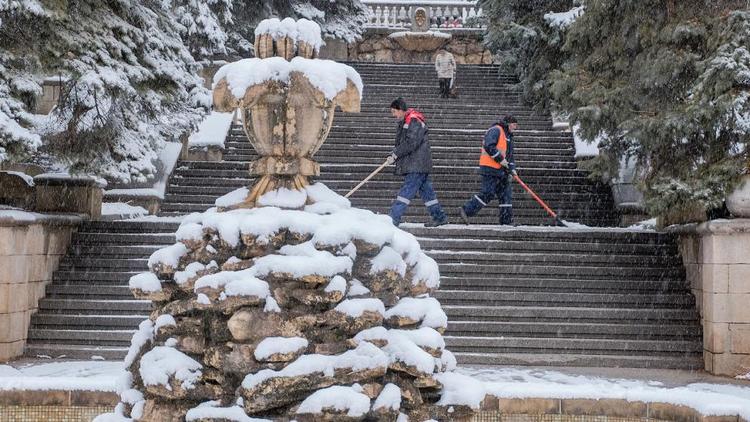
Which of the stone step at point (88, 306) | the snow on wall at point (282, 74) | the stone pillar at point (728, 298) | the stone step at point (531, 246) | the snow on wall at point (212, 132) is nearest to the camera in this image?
the snow on wall at point (282, 74)

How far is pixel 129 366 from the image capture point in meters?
6.48

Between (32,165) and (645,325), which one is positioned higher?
(32,165)

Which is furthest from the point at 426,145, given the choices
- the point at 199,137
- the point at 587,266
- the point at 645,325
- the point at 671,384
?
the point at 199,137

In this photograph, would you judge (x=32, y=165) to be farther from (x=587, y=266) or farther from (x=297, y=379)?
(x=297, y=379)

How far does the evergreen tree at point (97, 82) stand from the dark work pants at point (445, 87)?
9.02 meters

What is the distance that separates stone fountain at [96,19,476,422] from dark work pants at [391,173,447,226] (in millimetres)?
6054

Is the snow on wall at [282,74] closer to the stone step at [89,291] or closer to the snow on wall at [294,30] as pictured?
the snow on wall at [294,30]

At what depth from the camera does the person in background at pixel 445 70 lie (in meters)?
23.4

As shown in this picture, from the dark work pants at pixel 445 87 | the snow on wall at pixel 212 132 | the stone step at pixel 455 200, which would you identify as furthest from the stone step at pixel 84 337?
the dark work pants at pixel 445 87

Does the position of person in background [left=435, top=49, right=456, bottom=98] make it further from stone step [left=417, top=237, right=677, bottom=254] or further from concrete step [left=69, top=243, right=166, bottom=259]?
concrete step [left=69, top=243, right=166, bottom=259]

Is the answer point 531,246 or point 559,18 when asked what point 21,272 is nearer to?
point 531,246

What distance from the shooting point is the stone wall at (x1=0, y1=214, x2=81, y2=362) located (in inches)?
425

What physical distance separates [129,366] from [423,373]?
1.80 m

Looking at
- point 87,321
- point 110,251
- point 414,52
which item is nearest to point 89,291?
point 87,321
